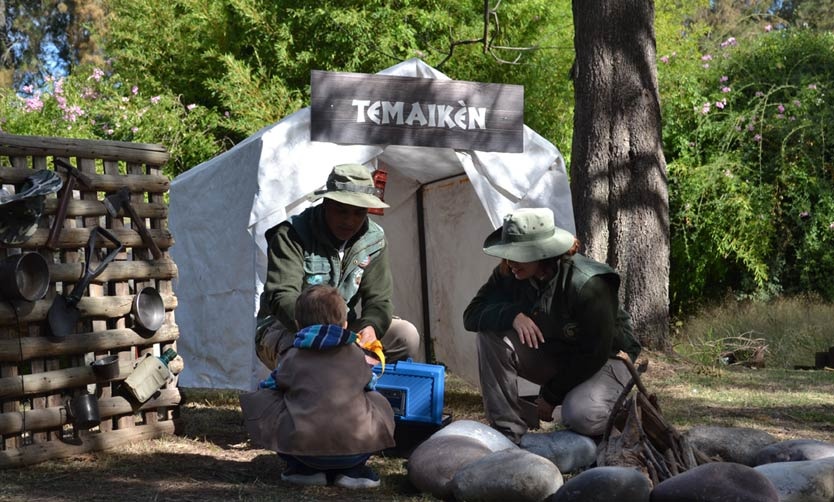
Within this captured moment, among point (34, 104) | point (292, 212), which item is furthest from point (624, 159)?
point (34, 104)

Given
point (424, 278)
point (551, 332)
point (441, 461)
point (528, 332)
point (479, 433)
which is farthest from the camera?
point (424, 278)

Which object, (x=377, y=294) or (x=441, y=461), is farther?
(x=377, y=294)

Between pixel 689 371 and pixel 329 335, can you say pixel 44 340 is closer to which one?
pixel 329 335

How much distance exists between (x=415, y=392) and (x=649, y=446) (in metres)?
1.32

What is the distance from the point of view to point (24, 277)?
4.91m

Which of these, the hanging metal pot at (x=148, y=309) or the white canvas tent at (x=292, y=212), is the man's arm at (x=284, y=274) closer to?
the hanging metal pot at (x=148, y=309)

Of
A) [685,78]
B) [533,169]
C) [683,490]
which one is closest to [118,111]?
[685,78]

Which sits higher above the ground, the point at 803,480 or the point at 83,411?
the point at 83,411

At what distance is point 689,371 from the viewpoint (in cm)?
832

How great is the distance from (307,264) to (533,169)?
1.87 m

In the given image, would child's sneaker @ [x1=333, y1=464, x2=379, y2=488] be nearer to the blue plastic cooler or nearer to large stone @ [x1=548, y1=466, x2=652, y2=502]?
the blue plastic cooler

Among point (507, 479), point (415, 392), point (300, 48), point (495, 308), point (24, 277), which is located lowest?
point (507, 479)

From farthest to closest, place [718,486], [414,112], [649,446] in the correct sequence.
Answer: [414,112] < [649,446] < [718,486]

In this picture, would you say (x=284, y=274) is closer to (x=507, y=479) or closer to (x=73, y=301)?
(x=73, y=301)
